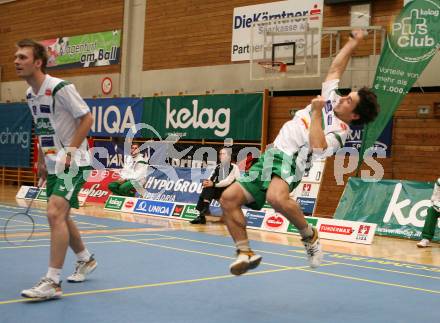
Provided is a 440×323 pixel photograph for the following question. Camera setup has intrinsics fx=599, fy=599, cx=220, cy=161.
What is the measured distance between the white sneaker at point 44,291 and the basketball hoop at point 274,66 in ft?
38.8

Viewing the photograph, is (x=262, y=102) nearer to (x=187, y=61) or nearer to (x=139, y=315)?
(x=187, y=61)

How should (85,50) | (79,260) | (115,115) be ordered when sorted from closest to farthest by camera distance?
1. (79,260)
2. (115,115)
3. (85,50)

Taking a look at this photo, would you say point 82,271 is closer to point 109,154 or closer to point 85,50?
point 109,154

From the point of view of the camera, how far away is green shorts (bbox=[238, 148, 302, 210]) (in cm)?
545

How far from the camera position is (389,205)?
12562mm

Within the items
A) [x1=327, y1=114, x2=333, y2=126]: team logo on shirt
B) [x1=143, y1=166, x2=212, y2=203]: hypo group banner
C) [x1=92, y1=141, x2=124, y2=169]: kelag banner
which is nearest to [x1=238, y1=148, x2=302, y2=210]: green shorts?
[x1=327, y1=114, x2=333, y2=126]: team logo on shirt

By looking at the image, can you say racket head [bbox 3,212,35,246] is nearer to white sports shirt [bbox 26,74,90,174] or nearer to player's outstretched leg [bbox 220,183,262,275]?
white sports shirt [bbox 26,74,90,174]

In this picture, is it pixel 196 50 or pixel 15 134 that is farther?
pixel 15 134

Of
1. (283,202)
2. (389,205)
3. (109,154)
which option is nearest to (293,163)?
(283,202)

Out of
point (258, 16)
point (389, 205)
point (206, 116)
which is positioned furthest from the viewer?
point (206, 116)

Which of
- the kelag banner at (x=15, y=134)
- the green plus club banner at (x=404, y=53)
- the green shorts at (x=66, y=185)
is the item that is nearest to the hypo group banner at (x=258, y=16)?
the green plus club banner at (x=404, y=53)

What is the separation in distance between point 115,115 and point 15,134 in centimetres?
573

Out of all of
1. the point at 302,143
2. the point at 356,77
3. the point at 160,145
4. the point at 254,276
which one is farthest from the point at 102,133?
the point at 302,143

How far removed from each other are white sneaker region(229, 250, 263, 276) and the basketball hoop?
11.4m
